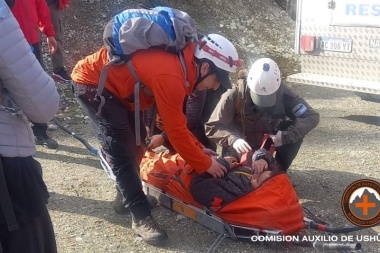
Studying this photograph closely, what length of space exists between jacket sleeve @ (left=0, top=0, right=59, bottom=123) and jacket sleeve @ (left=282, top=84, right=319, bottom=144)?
8.91 ft

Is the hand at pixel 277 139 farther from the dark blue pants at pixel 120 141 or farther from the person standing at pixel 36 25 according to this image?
the person standing at pixel 36 25

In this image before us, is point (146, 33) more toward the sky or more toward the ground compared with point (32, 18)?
more toward the sky

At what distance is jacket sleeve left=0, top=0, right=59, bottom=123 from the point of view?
205cm

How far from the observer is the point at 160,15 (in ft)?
11.7

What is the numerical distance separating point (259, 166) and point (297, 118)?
25.4 inches

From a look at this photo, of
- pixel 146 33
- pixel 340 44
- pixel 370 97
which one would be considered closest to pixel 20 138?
pixel 146 33

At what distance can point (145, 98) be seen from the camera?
385 cm

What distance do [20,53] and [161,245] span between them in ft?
7.29

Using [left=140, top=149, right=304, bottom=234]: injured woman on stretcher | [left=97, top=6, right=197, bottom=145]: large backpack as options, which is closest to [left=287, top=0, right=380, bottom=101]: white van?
[left=140, top=149, right=304, bottom=234]: injured woman on stretcher

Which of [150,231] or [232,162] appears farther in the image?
[232,162]

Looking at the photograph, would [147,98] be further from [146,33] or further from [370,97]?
[370,97]

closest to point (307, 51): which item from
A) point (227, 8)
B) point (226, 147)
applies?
point (226, 147)

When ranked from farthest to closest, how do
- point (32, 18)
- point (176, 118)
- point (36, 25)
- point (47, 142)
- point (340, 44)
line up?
1. point (340, 44)
2. point (47, 142)
3. point (36, 25)
4. point (32, 18)
5. point (176, 118)

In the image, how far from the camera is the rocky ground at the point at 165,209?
4020 millimetres
